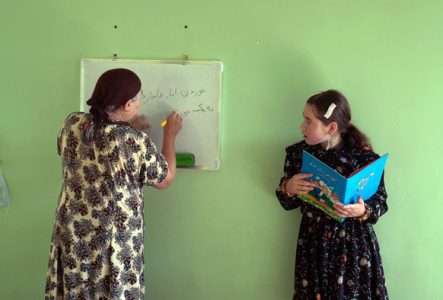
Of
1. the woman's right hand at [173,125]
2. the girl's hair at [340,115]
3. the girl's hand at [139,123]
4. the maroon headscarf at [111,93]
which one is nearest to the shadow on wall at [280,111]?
the girl's hair at [340,115]

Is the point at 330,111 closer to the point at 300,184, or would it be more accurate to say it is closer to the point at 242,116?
the point at 300,184

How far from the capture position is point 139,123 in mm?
1738

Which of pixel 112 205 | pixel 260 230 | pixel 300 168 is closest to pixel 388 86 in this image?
pixel 300 168

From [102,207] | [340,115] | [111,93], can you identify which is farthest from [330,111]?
[102,207]

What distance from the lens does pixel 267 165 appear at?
1.73 meters

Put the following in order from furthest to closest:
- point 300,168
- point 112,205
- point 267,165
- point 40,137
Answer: point 40,137 < point 267,165 < point 300,168 < point 112,205

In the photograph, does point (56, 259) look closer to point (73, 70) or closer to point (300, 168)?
point (73, 70)

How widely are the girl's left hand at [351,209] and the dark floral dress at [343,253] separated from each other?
0.06 metres

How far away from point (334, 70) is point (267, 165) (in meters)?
0.49

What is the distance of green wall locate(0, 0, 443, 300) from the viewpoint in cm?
162

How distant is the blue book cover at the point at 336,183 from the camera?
133cm

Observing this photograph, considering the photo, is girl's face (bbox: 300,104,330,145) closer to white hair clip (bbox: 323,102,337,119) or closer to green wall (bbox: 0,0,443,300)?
white hair clip (bbox: 323,102,337,119)

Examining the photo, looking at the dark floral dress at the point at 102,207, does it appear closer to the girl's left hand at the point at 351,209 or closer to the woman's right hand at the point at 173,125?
the woman's right hand at the point at 173,125

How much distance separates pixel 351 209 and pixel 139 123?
96cm
